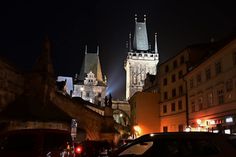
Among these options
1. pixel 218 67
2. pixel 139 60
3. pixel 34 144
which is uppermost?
pixel 139 60

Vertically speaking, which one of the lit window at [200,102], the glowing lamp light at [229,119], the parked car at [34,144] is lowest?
the parked car at [34,144]

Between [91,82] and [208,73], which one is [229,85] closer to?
[208,73]

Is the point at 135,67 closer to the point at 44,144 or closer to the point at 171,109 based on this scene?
the point at 171,109

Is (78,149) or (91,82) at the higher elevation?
(91,82)

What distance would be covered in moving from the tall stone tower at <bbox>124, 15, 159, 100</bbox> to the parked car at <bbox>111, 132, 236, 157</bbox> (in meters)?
142

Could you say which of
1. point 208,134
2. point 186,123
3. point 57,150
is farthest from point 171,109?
point 208,134

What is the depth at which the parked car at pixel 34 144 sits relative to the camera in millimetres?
10320

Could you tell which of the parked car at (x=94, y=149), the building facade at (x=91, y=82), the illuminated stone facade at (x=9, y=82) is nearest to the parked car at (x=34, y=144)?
the parked car at (x=94, y=149)

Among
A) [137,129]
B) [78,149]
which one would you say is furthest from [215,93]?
[137,129]

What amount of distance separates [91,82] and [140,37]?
41.1m

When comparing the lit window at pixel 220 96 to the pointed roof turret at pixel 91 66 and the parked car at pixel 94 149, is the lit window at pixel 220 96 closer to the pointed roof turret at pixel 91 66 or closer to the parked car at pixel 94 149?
the parked car at pixel 94 149

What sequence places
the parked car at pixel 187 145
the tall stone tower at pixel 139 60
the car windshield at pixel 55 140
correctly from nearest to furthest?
the parked car at pixel 187 145
the car windshield at pixel 55 140
the tall stone tower at pixel 139 60

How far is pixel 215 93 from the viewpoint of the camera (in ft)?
119

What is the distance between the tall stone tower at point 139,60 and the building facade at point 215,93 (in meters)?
105
